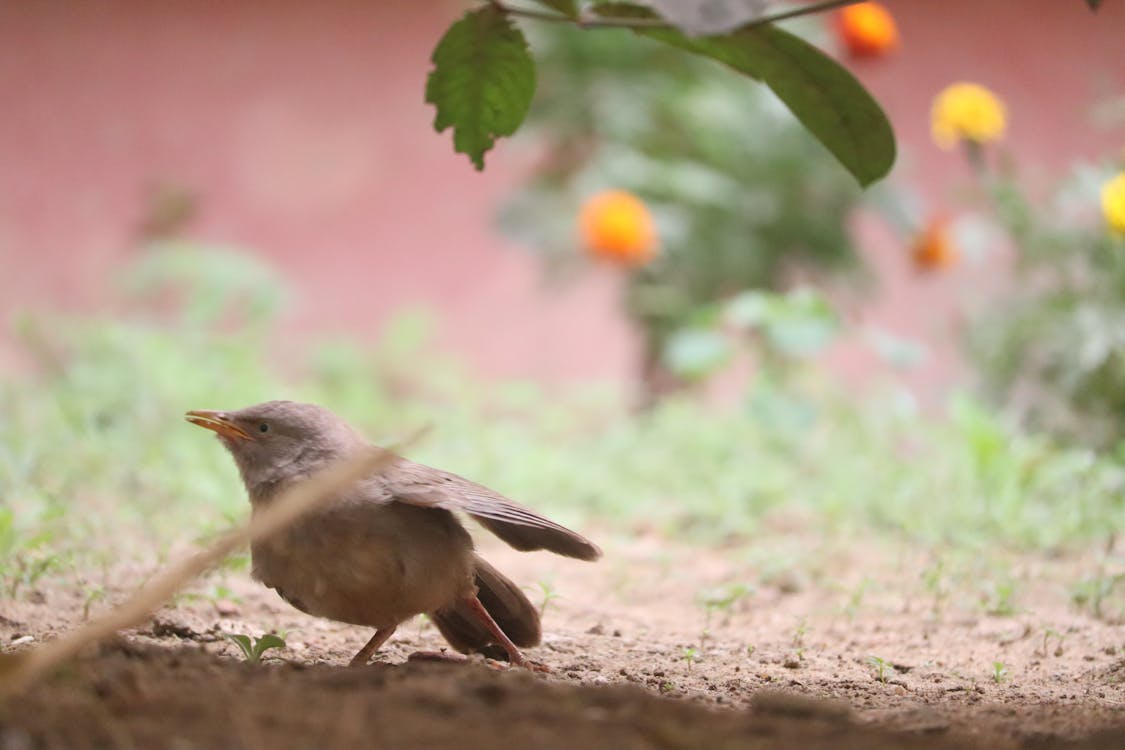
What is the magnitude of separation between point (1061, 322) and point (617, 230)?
231 cm

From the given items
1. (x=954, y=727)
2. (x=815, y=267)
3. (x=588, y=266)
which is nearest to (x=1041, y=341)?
(x=815, y=267)

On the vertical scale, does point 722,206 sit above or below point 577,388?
above

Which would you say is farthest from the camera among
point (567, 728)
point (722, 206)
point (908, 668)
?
point (722, 206)

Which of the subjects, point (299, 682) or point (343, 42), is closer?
point (299, 682)


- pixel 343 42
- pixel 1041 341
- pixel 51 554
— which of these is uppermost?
pixel 343 42

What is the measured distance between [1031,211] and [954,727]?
474 centimetres

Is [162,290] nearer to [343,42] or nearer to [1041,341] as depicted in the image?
[343,42]

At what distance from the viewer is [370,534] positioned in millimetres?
2902

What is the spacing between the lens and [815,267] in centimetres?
786

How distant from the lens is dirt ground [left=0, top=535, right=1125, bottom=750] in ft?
6.27

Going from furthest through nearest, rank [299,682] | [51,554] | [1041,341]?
[1041,341] → [51,554] → [299,682]

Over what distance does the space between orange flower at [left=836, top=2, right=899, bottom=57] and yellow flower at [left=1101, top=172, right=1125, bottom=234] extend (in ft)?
5.13

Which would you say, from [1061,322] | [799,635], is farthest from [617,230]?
[799,635]

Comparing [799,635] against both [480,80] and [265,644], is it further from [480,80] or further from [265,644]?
[480,80]
